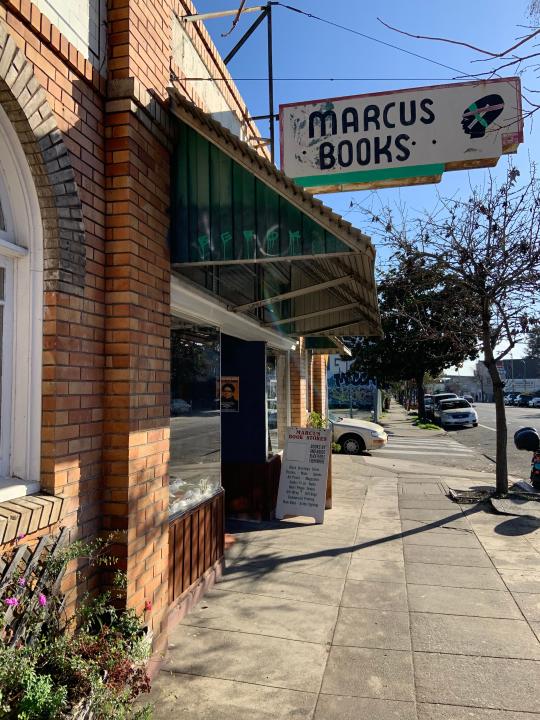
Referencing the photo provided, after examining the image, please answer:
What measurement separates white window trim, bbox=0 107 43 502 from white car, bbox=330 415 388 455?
13368 mm

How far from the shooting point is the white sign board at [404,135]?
17.5 ft

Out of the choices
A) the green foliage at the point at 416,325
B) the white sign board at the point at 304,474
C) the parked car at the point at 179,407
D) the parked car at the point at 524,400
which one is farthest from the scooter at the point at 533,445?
the parked car at the point at 524,400

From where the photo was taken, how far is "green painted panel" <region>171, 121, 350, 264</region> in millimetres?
3658

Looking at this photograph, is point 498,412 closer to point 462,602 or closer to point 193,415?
point 462,602

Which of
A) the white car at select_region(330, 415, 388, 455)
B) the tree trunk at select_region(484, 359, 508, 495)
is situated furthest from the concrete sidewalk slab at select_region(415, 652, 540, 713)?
the white car at select_region(330, 415, 388, 455)

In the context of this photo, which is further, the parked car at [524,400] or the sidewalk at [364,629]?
the parked car at [524,400]

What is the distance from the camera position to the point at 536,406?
59.3 meters

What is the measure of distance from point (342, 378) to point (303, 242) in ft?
89.7

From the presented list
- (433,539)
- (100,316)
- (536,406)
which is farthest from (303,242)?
(536,406)

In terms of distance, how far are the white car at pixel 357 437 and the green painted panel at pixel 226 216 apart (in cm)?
1237

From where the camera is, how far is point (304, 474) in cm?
740

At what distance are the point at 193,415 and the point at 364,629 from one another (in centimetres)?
220

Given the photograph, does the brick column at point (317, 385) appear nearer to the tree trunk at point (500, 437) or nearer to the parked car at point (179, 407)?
the tree trunk at point (500, 437)

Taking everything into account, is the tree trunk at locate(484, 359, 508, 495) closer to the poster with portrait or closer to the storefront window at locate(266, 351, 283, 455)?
the storefront window at locate(266, 351, 283, 455)
